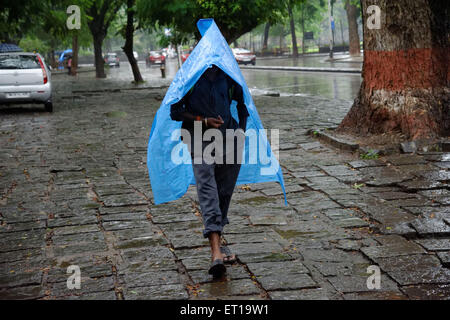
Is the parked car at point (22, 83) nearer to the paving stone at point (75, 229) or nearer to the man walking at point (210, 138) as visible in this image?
the paving stone at point (75, 229)

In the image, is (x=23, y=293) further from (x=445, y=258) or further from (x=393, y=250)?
(x=445, y=258)

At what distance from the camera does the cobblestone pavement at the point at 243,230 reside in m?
4.20

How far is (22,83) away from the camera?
1620 cm

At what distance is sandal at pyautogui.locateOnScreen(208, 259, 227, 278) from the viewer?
4227 millimetres

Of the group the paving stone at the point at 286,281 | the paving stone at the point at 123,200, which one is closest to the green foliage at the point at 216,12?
the paving stone at the point at 123,200

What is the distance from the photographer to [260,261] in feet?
15.3

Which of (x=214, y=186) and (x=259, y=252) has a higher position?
(x=214, y=186)

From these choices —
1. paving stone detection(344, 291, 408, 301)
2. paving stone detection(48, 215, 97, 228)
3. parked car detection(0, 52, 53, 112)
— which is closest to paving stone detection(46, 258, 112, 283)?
paving stone detection(48, 215, 97, 228)

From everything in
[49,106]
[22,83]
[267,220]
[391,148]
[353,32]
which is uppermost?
[353,32]

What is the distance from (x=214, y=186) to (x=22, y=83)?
13.1 meters

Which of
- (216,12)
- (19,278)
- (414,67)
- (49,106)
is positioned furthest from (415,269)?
(49,106)

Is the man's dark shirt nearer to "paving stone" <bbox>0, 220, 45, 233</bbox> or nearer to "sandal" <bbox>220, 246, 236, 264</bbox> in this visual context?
"sandal" <bbox>220, 246, 236, 264</bbox>

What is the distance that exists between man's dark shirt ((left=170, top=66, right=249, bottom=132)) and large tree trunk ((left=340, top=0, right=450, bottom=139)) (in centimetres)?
487

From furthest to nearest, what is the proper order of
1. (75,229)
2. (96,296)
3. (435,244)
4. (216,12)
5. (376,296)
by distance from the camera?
(216,12) < (75,229) < (435,244) < (96,296) < (376,296)
